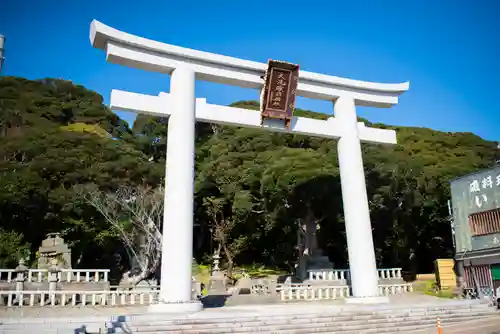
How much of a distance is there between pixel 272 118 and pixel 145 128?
1219 inches

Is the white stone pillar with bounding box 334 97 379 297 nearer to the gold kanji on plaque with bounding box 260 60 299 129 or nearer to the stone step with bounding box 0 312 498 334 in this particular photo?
the gold kanji on plaque with bounding box 260 60 299 129

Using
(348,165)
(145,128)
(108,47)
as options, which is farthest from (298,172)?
(145,128)

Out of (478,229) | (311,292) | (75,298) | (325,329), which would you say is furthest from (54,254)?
(478,229)

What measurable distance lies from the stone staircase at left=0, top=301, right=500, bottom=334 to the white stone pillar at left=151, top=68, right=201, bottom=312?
0.94 meters

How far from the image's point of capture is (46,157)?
2469 cm

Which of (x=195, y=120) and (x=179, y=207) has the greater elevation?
(x=195, y=120)

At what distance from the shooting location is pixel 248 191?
24969mm

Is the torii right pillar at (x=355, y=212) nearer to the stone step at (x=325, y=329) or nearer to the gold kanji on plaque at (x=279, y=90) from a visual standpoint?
the gold kanji on plaque at (x=279, y=90)

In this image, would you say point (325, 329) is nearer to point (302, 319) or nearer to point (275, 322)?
point (302, 319)

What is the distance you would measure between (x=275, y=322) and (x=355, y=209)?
559 centimetres

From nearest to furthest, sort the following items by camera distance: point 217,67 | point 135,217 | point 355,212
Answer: point 217,67 < point 355,212 < point 135,217

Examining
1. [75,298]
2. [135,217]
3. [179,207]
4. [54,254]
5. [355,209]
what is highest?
[135,217]

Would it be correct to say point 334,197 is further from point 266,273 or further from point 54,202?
point 54,202

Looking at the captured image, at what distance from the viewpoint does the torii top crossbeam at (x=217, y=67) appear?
1119 cm
